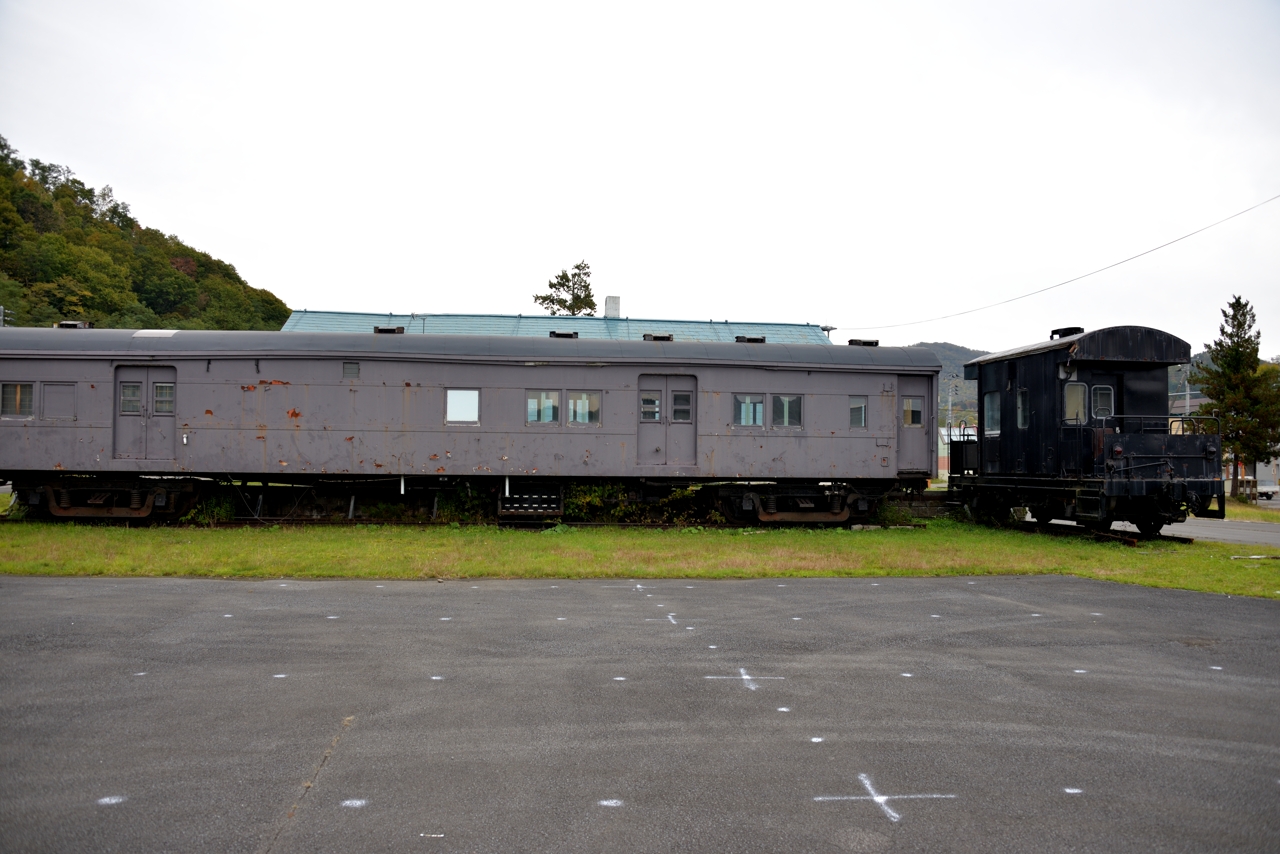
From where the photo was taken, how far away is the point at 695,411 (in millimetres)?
17203

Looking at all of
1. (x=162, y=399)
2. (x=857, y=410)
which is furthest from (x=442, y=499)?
(x=857, y=410)

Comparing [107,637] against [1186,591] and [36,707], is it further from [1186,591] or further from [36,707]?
[1186,591]

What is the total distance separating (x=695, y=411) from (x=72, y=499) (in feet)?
40.8

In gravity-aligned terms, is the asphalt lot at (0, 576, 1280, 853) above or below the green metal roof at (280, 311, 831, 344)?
below

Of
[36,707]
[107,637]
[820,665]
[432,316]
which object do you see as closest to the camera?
[36,707]

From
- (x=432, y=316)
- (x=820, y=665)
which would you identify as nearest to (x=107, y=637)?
(x=820, y=665)

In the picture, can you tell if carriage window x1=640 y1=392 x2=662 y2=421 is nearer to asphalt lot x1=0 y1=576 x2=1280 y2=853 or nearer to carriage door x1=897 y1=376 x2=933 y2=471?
carriage door x1=897 y1=376 x2=933 y2=471

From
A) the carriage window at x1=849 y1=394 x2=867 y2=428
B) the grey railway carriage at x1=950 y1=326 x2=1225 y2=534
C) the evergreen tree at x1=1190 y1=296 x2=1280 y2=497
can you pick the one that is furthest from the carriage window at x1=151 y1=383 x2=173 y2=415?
the evergreen tree at x1=1190 y1=296 x2=1280 y2=497

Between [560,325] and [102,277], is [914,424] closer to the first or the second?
[560,325]

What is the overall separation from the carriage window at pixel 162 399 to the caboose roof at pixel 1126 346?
17136 mm

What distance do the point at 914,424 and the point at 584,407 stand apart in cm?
696

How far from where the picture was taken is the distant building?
1139 inches

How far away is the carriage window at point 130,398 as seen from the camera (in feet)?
53.6

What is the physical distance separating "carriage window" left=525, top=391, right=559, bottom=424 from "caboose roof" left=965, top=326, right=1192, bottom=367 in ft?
32.2
